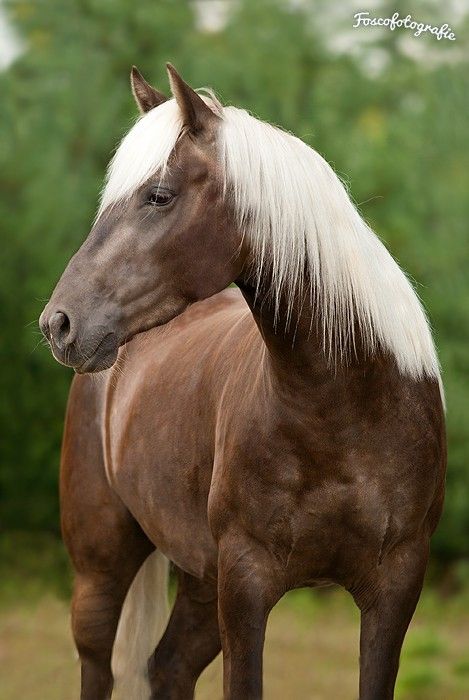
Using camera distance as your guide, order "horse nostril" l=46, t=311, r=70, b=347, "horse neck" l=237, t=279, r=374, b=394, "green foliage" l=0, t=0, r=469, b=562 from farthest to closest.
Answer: "green foliage" l=0, t=0, r=469, b=562, "horse neck" l=237, t=279, r=374, b=394, "horse nostril" l=46, t=311, r=70, b=347

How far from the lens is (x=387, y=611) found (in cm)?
317

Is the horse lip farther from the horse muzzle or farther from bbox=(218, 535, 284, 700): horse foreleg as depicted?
bbox=(218, 535, 284, 700): horse foreleg

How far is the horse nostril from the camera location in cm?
276

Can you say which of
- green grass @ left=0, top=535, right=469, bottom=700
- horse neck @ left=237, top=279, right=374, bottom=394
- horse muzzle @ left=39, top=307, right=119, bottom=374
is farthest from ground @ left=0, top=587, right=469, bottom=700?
horse muzzle @ left=39, top=307, right=119, bottom=374

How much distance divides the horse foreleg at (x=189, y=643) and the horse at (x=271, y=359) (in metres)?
0.64

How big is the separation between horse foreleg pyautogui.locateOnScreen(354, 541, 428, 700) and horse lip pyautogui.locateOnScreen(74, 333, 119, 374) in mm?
949

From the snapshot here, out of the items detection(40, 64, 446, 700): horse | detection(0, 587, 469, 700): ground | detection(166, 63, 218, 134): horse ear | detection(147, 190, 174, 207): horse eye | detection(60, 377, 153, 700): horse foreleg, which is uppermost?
detection(166, 63, 218, 134): horse ear

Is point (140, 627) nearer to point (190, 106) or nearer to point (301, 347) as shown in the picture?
point (301, 347)

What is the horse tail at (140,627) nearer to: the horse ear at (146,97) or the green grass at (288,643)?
the green grass at (288,643)

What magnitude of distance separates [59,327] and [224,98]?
5994 mm

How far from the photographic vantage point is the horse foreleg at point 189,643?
429cm

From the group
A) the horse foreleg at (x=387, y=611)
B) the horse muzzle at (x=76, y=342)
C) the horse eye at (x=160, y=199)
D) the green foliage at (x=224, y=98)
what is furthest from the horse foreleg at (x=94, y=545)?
the green foliage at (x=224, y=98)

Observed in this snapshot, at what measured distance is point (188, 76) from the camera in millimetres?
8773

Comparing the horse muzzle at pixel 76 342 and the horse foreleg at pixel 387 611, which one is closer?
the horse muzzle at pixel 76 342
